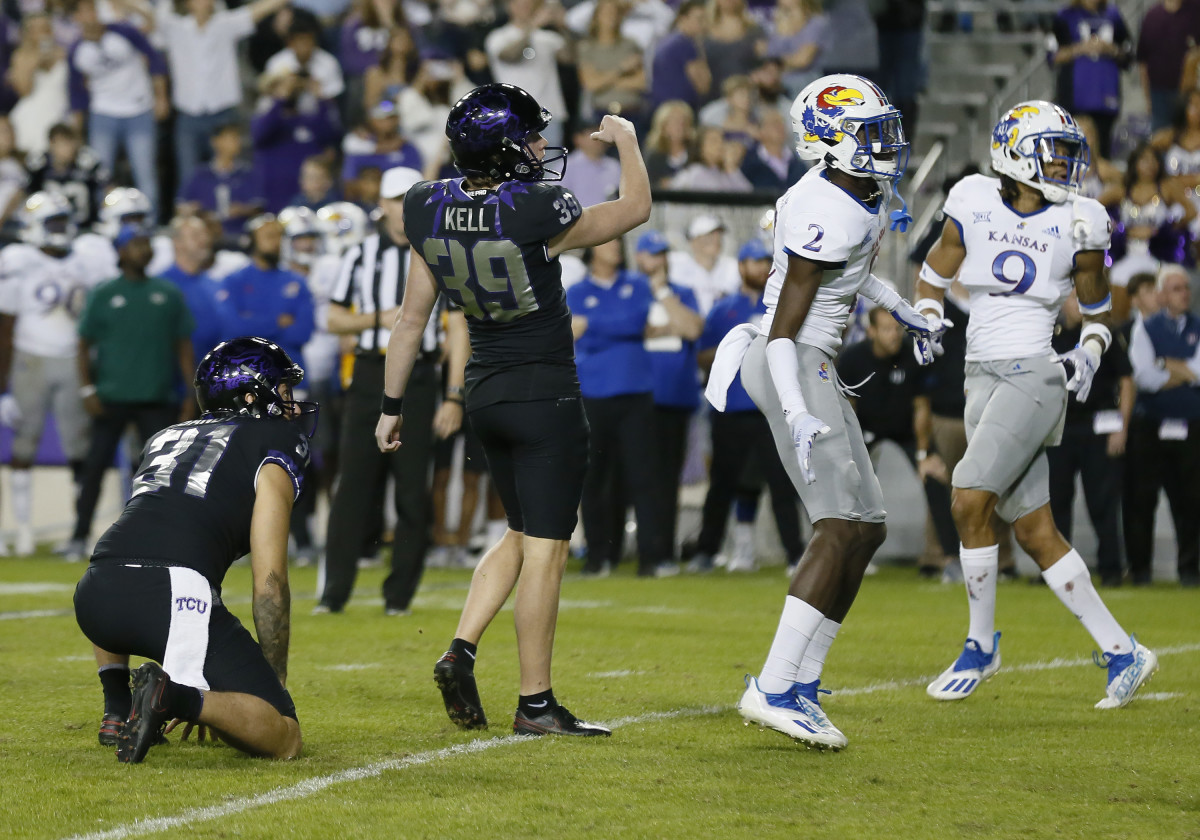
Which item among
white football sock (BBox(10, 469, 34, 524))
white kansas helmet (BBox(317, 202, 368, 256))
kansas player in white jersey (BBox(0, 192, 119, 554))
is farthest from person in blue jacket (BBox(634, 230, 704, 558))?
white football sock (BBox(10, 469, 34, 524))

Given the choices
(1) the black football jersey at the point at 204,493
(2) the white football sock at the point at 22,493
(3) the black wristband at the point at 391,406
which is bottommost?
(2) the white football sock at the point at 22,493

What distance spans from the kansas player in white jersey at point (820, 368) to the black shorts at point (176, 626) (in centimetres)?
146

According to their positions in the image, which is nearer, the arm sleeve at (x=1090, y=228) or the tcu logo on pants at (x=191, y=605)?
the tcu logo on pants at (x=191, y=605)

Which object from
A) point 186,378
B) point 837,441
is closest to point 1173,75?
point 186,378

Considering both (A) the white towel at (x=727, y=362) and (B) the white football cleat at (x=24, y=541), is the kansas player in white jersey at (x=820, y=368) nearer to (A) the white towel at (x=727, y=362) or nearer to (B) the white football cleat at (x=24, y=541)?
(A) the white towel at (x=727, y=362)

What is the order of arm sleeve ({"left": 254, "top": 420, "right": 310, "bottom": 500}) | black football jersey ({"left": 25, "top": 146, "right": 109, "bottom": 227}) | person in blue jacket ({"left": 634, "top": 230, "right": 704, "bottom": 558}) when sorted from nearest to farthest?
arm sleeve ({"left": 254, "top": 420, "right": 310, "bottom": 500}) < person in blue jacket ({"left": 634, "top": 230, "right": 704, "bottom": 558}) < black football jersey ({"left": 25, "top": 146, "right": 109, "bottom": 227})

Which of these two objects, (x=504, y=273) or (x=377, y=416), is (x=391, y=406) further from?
Answer: (x=377, y=416)

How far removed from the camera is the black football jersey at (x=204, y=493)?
15.3 feet

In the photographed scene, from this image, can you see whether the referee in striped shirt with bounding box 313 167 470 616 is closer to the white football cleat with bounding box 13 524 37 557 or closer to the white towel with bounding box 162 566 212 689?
the white towel with bounding box 162 566 212 689

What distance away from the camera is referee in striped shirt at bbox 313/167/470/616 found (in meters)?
8.65

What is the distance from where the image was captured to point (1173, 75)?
48.1 feet

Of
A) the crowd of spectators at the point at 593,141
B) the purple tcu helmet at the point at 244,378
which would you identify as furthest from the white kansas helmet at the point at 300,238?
the purple tcu helmet at the point at 244,378

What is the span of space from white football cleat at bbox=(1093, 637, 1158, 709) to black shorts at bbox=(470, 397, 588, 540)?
7.05ft

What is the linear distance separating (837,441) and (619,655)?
8.25 feet
